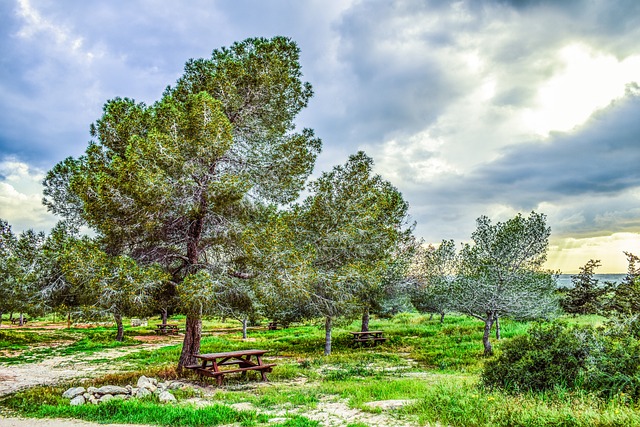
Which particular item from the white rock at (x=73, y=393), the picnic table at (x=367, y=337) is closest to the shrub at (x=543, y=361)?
the white rock at (x=73, y=393)

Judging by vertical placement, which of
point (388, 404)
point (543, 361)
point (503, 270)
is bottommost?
point (388, 404)

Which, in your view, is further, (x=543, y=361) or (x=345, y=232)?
(x=345, y=232)

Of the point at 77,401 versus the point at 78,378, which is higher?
the point at 77,401

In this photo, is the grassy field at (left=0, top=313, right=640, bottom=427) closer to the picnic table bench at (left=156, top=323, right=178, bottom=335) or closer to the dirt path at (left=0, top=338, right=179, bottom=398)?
the dirt path at (left=0, top=338, right=179, bottom=398)

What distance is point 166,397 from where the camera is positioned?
901 centimetres

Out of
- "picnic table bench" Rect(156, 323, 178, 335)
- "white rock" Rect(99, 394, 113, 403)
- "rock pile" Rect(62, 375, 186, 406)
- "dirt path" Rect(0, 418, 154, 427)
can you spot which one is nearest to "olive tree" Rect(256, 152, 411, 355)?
"rock pile" Rect(62, 375, 186, 406)

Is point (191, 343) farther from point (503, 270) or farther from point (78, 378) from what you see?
point (503, 270)

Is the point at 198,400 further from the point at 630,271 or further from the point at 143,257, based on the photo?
the point at 630,271

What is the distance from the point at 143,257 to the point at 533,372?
10.9 metres

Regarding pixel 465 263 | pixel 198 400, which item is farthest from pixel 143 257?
pixel 465 263

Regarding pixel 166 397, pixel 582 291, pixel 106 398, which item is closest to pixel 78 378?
pixel 106 398

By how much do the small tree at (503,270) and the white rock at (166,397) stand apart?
12240mm

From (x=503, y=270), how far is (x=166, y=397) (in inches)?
524

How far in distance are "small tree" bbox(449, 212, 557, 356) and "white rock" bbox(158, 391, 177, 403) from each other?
12.2 meters
